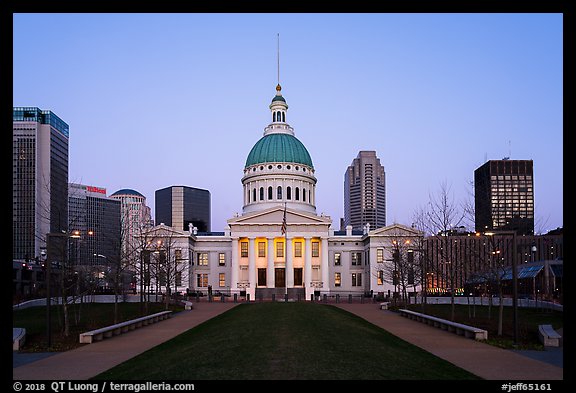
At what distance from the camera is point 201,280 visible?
10975cm

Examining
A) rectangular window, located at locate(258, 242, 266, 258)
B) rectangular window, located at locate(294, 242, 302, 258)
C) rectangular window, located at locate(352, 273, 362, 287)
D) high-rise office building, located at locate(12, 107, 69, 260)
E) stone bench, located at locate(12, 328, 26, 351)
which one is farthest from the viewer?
high-rise office building, located at locate(12, 107, 69, 260)

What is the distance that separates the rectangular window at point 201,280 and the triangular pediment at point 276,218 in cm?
1385

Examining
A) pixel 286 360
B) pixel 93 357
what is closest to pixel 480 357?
pixel 286 360

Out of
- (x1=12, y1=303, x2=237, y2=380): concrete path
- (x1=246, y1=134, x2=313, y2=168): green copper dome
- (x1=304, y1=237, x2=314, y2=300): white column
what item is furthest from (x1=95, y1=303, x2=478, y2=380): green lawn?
(x1=246, y1=134, x2=313, y2=168): green copper dome

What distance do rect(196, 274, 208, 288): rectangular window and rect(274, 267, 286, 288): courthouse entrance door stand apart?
14523mm

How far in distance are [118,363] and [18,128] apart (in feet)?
496

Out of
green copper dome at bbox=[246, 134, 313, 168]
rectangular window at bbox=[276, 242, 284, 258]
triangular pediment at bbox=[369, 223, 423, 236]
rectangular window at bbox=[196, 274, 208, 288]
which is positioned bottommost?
rectangular window at bbox=[196, 274, 208, 288]

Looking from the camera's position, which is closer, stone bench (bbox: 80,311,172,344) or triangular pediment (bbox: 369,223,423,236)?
stone bench (bbox: 80,311,172,344)

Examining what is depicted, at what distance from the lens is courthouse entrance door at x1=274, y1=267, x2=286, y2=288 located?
337 feet

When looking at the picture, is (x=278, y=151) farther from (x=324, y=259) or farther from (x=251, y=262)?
(x=324, y=259)

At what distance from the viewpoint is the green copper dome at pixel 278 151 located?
119 metres

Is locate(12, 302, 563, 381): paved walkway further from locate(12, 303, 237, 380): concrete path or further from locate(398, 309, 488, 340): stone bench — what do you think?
locate(398, 309, 488, 340): stone bench
